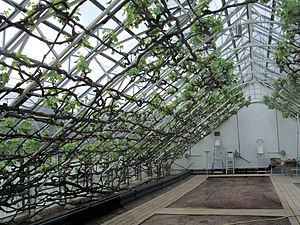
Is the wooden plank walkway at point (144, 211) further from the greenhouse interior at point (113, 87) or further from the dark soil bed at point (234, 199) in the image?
the dark soil bed at point (234, 199)

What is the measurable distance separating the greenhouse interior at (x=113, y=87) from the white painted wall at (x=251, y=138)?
96.6 inches

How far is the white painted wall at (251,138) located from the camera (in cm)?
1605

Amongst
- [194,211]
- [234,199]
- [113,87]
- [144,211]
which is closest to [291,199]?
[234,199]

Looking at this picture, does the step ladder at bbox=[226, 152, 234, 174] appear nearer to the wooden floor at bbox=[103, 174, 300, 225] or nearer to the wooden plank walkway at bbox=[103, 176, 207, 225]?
the wooden plank walkway at bbox=[103, 176, 207, 225]

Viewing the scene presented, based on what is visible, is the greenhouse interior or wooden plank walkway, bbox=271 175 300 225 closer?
the greenhouse interior

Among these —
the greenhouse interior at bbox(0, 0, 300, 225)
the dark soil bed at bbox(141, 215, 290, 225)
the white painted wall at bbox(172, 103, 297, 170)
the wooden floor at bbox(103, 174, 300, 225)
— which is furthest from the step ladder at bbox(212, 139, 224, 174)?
the dark soil bed at bbox(141, 215, 290, 225)

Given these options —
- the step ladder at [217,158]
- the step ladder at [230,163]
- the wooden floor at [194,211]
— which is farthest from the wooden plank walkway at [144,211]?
the step ladder at [217,158]

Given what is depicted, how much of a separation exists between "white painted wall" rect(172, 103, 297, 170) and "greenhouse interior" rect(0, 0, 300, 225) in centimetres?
245

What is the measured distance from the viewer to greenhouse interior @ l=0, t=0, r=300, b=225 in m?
3.91

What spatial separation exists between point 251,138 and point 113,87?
1247cm

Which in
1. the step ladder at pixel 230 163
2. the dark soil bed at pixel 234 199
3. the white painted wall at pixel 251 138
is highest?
the white painted wall at pixel 251 138

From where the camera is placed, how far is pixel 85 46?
439 centimetres

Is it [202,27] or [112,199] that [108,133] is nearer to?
[112,199]

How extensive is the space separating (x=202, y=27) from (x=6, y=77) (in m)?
3.29
